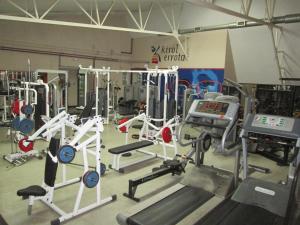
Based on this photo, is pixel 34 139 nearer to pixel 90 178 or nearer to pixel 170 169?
pixel 90 178

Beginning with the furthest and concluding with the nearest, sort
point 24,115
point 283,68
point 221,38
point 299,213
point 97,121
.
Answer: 1. point 221,38
2. point 283,68
3. point 24,115
4. point 97,121
5. point 299,213

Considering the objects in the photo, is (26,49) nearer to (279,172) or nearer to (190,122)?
(190,122)

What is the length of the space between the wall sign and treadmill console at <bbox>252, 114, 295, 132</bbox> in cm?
657

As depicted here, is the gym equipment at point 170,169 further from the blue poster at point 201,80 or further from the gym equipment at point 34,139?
the blue poster at point 201,80

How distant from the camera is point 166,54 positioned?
10.6 metres

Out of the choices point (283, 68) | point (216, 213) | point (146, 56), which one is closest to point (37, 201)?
point (216, 213)

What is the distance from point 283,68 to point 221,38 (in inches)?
83.7

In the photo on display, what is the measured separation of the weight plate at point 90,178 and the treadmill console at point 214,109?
68.0 inches

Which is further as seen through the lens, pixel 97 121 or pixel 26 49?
pixel 26 49

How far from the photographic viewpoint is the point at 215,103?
3.96 meters

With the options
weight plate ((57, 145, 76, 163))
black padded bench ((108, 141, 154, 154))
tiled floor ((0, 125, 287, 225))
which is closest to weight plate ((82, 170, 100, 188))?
weight plate ((57, 145, 76, 163))

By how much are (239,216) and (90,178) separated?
163cm

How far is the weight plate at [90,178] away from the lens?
9.84 ft

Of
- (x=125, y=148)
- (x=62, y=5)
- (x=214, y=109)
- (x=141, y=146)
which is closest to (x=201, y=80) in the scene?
(x=62, y=5)
